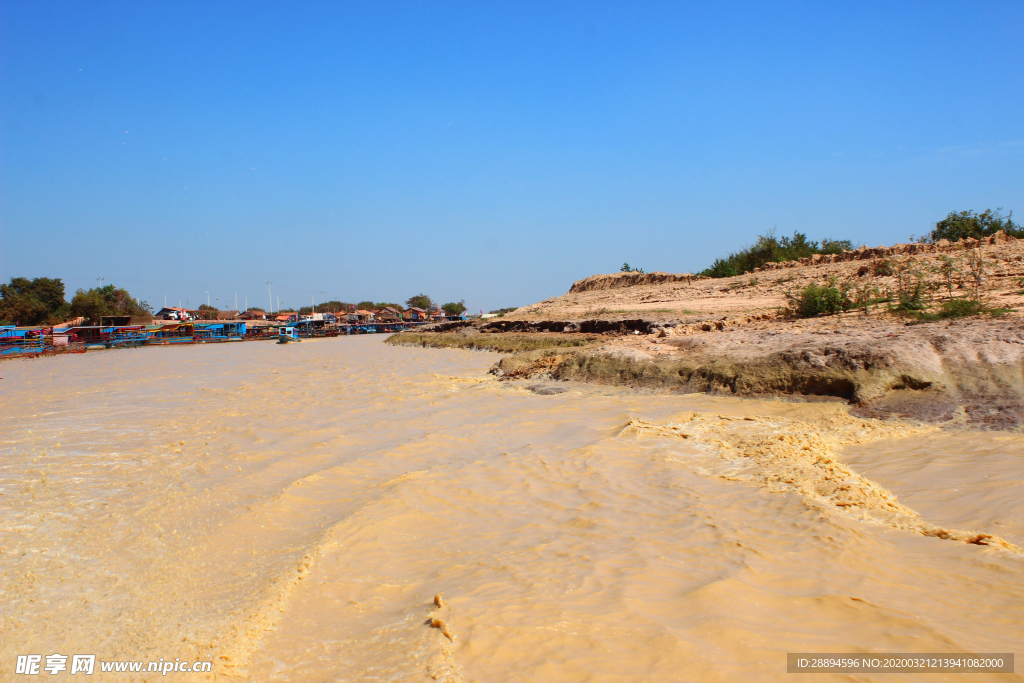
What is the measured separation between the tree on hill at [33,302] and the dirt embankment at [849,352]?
5331 cm

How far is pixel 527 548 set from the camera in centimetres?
328

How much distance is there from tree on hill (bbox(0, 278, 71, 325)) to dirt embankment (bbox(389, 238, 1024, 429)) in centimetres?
5331

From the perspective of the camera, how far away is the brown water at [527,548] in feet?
7.64

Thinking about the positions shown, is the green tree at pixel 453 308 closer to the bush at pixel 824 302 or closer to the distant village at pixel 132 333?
the distant village at pixel 132 333

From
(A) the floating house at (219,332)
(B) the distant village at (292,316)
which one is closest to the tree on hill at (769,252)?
(A) the floating house at (219,332)

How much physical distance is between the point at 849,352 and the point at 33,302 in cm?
6372

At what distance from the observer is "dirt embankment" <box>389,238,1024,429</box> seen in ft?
19.7

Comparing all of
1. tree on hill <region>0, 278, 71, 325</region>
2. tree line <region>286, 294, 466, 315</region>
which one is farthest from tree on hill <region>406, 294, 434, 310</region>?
tree on hill <region>0, 278, 71, 325</region>

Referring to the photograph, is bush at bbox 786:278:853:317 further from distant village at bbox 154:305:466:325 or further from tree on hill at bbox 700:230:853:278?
distant village at bbox 154:305:466:325

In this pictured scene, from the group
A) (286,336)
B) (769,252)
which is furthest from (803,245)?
(286,336)

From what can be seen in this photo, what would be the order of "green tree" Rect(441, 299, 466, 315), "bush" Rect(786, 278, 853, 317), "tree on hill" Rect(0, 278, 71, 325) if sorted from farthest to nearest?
1. "green tree" Rect(441, 299, 466, 315)
2. "tree on hill" Rect(0, 278, 71, 325)
3. "bush" Rect(786, 278, 853, 317)

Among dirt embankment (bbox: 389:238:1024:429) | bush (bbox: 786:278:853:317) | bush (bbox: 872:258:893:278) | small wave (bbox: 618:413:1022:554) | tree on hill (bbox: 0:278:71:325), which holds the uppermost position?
tree on hill (bbox: 0:278:71:325)

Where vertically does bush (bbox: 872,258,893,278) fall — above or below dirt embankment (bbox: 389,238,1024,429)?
above

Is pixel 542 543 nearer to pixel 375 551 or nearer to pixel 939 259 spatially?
pixel 375 551
